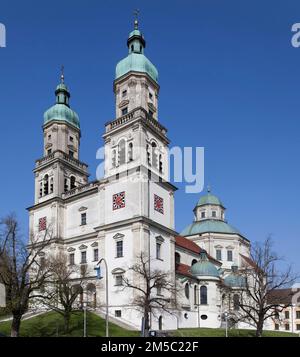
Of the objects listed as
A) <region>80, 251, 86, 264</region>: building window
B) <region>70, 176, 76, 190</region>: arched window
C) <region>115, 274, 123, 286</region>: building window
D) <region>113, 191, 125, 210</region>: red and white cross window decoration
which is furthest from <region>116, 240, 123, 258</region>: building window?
<region>70, 176, 76, 190</region>: arched window

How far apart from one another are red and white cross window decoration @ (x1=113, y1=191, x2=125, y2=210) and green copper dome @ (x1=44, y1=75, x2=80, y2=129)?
2067cm

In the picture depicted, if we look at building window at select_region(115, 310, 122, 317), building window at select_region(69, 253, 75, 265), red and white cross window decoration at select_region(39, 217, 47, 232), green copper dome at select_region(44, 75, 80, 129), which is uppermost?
green copper dome at select_region(44, 75, 80, 129)

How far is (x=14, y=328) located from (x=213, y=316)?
37.7 meters

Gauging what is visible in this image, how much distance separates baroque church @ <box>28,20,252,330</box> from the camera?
184ft

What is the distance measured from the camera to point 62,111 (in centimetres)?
7356

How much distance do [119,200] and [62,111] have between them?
23.2m

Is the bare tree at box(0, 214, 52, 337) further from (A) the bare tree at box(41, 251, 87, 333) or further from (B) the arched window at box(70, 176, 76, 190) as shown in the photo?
(B) the arched window at box(70, 176, 76, 190)

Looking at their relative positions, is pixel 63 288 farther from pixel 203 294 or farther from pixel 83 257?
pixel 203 294

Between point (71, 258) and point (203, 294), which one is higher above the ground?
point (71, 258)

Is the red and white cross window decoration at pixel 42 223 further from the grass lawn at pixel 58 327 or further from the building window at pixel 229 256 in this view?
the building window at pixel 229 256

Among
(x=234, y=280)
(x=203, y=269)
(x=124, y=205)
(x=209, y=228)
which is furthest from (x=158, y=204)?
(x=209, y=228)
